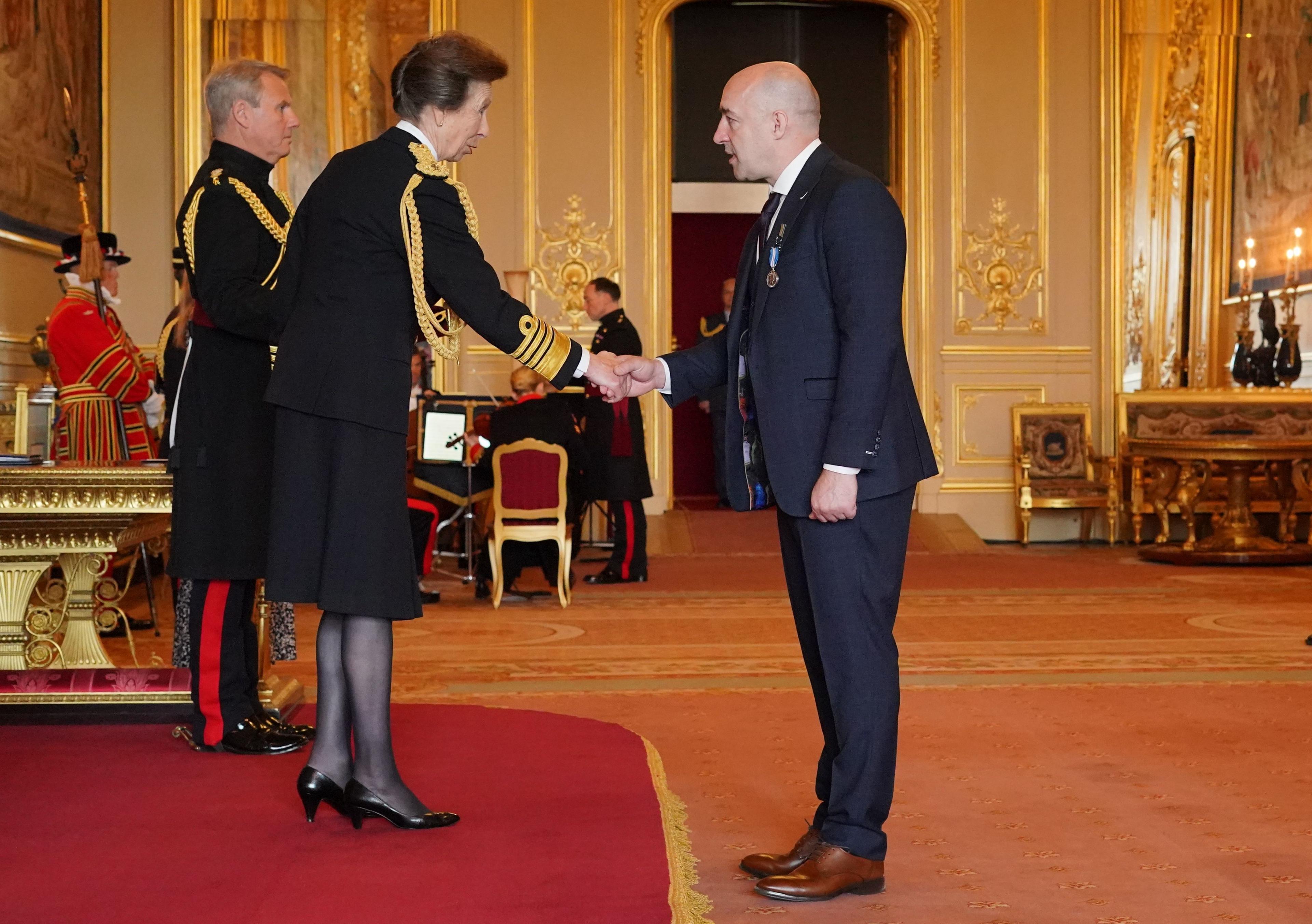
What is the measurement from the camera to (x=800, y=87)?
2.66 metres

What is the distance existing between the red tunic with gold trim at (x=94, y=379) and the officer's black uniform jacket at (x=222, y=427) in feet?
8.12

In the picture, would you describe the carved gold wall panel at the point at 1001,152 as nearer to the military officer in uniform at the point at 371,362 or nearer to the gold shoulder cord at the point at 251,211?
the gold shoulder cord at the point at 251,211

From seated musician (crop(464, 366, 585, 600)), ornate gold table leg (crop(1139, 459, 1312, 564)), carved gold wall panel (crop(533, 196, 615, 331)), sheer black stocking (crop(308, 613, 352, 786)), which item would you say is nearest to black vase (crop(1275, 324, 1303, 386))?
ornate gold table leg (crop(1139, 459, 1312, 564))

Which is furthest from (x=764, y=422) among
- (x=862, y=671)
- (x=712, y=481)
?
(x=712, y=481)

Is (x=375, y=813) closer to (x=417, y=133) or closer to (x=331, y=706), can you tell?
(x=331, y=706)

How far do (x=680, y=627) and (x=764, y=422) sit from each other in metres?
3.73

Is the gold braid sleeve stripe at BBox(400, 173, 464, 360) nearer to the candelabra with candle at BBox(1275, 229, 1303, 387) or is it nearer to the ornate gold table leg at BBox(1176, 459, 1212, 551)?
the ornate gold table leg at BBox(1176, 459, 1212, 551)

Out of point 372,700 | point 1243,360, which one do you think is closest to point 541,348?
point 372,700

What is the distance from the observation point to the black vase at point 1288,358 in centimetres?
907

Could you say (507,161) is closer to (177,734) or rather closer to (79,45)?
(79,45)

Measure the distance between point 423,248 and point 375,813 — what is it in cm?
118

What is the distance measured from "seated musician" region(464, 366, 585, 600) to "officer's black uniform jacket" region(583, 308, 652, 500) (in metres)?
0.29

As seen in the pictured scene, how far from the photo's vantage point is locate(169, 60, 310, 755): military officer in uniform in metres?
Result: 3.47

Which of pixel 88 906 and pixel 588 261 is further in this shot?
pixel 588 261
